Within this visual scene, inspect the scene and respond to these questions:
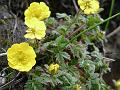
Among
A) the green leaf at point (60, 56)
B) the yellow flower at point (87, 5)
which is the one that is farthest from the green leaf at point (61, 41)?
the yellow flower at point (87, 5)

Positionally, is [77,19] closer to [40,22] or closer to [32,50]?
[40,22]

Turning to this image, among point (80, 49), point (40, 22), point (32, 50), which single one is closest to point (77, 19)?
point (80, 49)

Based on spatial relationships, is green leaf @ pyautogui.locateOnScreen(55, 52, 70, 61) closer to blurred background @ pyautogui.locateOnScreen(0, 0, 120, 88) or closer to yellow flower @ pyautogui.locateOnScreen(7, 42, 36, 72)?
yellow flower @ pyautogui.locateOnScreen(7, 42, 36, 72)

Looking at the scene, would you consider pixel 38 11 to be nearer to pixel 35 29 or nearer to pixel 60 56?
pixel 35 29

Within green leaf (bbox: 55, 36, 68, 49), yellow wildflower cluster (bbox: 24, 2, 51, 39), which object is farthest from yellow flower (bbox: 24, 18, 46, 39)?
green leaf (bbox: 55, 36, 68, 49)

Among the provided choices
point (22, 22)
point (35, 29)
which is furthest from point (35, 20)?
point (22, 22)

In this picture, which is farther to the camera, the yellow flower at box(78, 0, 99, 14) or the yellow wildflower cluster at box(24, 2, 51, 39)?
the yellow flower at box(78, 0, 99, 14)
